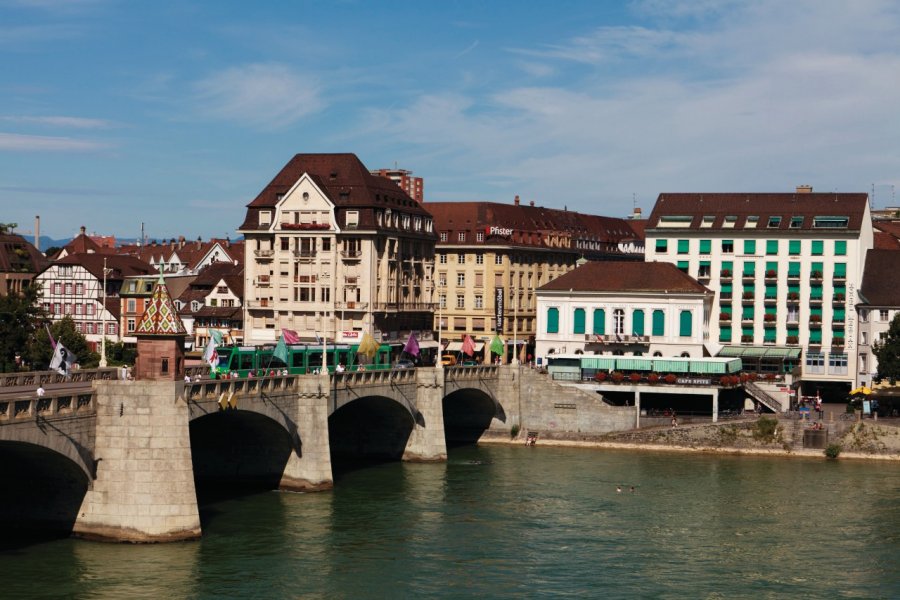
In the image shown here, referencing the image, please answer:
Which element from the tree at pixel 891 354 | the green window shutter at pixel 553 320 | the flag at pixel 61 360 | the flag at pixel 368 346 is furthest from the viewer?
the green window shutter at pixel 553 320

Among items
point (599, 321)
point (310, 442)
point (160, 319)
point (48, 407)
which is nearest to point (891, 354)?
point (599, 321)

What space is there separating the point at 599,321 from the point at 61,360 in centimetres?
6137

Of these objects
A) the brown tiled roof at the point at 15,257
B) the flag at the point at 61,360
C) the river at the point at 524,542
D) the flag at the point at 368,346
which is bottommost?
the river at the point at 524,542

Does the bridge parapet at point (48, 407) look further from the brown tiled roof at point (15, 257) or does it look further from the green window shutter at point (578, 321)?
the brown tiled roof at point (15, 257)

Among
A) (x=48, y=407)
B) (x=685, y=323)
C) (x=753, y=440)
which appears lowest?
(x=753, y=440)

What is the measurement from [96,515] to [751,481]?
43.9 meters

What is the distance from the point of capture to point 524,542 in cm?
7194

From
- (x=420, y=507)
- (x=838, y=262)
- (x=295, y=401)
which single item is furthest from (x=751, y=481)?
(x=838, y=262)

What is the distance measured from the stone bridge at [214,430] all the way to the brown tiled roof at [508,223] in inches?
1623

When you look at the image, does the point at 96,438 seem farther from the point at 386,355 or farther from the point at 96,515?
the point at 386,355

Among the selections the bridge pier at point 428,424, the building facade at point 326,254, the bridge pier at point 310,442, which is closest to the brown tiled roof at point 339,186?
the building facade at point 326,254

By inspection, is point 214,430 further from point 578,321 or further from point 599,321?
point 599,321

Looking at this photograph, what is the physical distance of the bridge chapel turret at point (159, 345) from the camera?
2621 inches

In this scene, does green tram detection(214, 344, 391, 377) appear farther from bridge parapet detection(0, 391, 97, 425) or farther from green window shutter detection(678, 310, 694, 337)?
green window shutter detection(678, 310, 694, 337)
